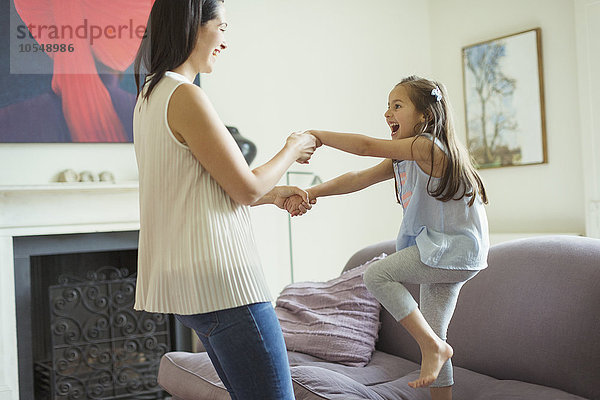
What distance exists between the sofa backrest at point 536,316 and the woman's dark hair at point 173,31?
1463 millimetres

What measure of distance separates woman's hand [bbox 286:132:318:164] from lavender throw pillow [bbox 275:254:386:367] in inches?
43.8

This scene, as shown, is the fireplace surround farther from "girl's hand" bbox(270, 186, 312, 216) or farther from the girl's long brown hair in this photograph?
the girl's long brown hair

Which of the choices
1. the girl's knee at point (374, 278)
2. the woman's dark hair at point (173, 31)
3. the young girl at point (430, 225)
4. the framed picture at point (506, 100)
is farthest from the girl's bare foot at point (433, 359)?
the framed picture at point (506, 100)

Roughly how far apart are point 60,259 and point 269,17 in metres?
2.12

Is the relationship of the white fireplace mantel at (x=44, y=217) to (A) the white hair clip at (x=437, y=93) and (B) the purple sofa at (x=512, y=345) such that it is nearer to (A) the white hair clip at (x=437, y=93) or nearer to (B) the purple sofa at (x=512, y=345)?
(B) the purple sofa at (x=512, y=345)

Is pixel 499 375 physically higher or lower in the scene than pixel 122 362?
higher

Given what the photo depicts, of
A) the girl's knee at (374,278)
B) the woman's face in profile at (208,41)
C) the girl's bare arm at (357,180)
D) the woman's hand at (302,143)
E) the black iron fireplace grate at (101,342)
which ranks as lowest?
the black iron fireplace grate at (101,342)

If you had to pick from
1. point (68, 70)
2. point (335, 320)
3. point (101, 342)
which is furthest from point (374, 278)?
point (68, 70)

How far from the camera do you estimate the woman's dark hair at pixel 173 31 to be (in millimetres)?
1323

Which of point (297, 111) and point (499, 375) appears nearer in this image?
point (499, 375)

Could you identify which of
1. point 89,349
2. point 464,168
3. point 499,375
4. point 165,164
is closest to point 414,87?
point 464,168

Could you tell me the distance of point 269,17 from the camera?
4.42 meters

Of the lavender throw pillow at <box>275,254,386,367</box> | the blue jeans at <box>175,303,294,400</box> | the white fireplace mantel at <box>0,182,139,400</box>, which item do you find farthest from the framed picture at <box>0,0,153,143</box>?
the blue jeans at <box>175,303,294,400</box>

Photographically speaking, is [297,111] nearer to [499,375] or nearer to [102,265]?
[102,265]
